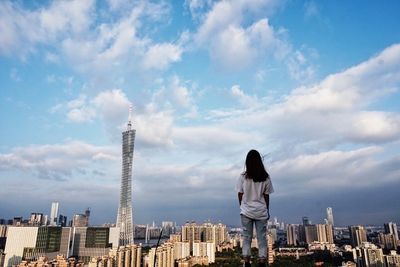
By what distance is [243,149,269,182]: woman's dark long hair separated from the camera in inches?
106

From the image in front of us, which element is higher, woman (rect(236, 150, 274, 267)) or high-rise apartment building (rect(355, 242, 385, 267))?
woman (rect(236, 150, 274, 267))

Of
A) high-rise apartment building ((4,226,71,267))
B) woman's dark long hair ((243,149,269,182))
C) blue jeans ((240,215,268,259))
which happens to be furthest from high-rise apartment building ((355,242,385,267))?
high-rise apartment building ((4,226,71,267))

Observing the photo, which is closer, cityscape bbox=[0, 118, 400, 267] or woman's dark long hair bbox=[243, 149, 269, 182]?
woman's dark long hair bbox=[243, 149, 269, 182]

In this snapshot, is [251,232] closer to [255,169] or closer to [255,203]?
[255,203]

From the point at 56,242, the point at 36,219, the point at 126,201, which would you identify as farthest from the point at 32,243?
the point at 36,219

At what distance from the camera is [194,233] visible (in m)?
51.9

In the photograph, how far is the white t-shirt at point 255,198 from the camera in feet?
8.74

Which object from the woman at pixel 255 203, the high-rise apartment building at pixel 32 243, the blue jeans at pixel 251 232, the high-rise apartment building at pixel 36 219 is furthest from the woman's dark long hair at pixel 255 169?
the high-rise apartment building at pixel 36 219

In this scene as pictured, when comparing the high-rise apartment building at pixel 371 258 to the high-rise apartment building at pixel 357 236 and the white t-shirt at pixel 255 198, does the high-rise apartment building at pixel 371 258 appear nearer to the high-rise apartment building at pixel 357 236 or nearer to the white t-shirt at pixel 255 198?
the high-rise apartment building at pixel 357 236

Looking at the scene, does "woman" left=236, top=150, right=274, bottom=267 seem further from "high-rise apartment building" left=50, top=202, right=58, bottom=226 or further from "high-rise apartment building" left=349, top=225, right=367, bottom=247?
"high-rise apartment building" left=50, top=202, right=58, bottom=226

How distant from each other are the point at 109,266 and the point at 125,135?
23.2m

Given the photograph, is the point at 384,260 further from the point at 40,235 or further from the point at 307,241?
the point at 40,235

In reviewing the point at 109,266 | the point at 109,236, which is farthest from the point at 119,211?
the point at 109,266

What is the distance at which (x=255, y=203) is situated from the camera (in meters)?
2.68
